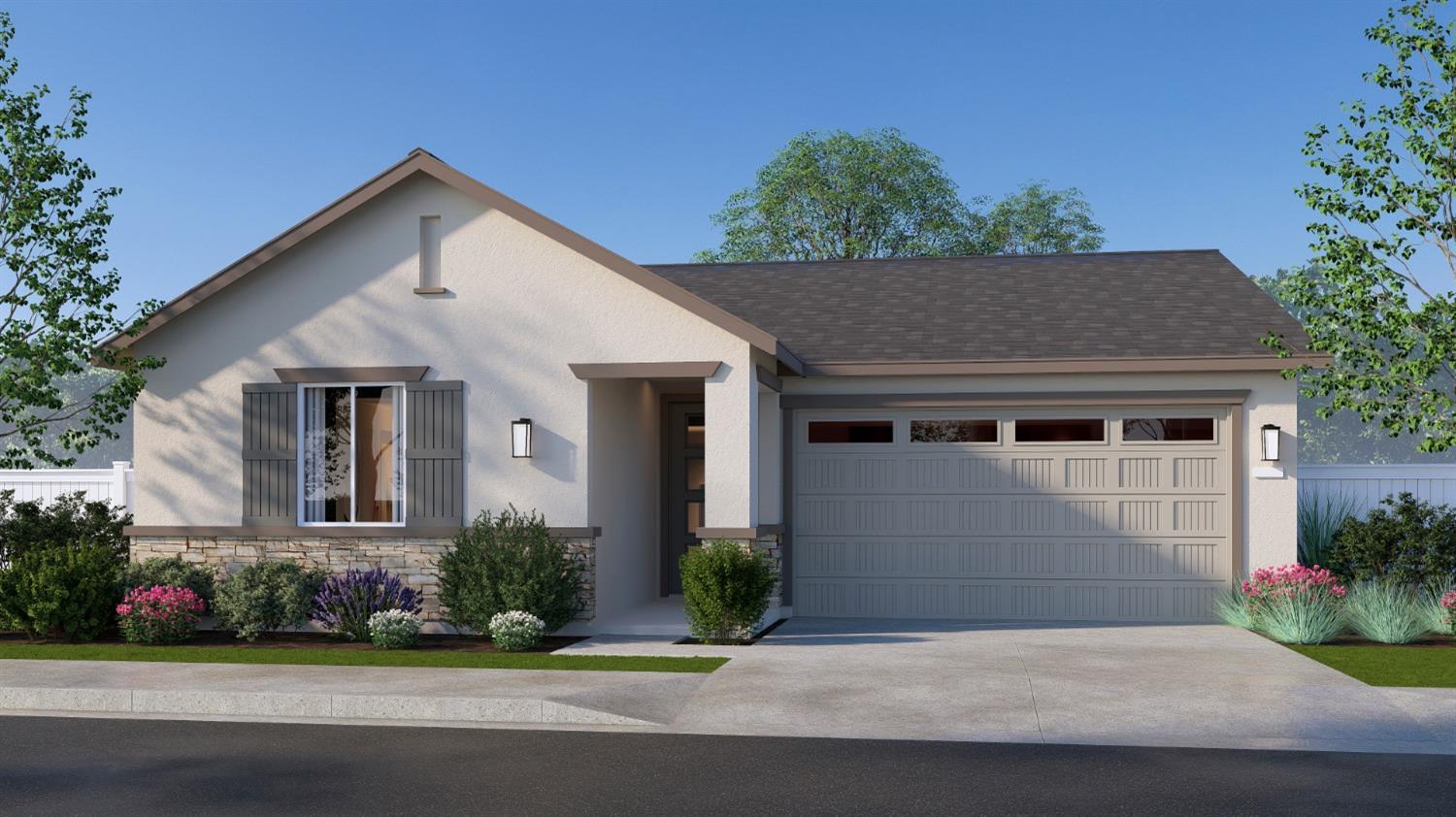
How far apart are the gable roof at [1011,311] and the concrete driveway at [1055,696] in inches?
134

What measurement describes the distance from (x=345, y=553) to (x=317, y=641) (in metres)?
1.05

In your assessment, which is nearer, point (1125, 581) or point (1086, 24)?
point (1125, 581)

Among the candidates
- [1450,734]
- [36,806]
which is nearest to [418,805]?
[36,806]

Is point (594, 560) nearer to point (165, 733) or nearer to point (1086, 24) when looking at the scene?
point (165, 733)

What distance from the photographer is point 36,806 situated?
6.80m

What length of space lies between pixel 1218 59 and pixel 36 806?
31678 mm

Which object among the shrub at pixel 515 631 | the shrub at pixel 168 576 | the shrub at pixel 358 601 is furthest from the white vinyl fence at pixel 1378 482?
the shrub at pixel 168 576

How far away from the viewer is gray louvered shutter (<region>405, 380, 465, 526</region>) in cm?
1369

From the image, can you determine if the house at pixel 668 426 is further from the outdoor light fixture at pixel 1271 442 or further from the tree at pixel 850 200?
the tree at pixel 850 200

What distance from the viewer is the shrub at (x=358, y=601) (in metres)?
13.1

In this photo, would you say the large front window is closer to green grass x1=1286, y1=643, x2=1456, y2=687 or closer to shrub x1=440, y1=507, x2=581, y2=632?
shrub x1=440, y1=507, x2=581, y2=632

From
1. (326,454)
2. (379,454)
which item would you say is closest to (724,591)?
(379,454)

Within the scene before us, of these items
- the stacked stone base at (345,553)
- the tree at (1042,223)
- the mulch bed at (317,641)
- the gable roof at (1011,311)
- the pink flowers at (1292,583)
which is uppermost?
the tree at (1042,223)

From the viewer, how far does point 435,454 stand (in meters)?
13.7
